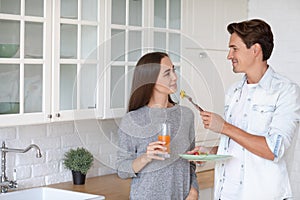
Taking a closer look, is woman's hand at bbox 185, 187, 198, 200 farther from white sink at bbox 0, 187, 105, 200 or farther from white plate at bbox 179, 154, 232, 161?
white sink at bbox 0, 187, 105, 200

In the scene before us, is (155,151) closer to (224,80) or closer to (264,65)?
(264,65)

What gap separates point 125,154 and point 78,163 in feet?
2.81

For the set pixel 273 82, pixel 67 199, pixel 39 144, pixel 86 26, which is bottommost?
pixel 67 199

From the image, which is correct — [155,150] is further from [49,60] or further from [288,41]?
[288,41]

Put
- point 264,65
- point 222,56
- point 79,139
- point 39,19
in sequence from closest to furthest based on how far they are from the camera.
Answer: point 264,65, point 39,19, point 79,139, point 222,56

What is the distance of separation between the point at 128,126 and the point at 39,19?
0.75m

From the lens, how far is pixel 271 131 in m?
2.91

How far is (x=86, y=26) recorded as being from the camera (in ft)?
11.4

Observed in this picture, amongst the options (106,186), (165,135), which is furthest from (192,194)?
(106,186)

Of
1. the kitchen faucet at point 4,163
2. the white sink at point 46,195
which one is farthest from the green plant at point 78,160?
the kitchen faucet at point 4,163

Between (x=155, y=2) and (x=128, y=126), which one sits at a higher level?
(x=155, y=2)

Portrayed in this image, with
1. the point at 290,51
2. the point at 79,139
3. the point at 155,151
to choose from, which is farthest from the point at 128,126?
the point at 290,51

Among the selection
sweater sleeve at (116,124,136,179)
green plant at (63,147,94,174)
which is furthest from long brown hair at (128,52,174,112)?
green plant at (63,147,94,174)

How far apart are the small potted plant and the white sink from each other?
23 centimetres
